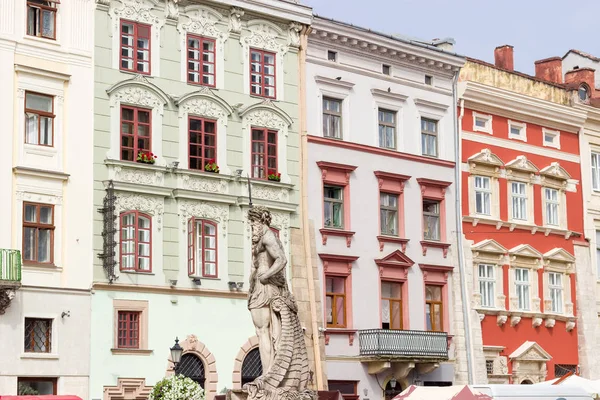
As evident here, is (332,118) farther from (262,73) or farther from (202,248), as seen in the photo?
(202,248)

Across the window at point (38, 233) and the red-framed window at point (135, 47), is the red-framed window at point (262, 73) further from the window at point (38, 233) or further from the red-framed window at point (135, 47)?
the window at point (38, 233)

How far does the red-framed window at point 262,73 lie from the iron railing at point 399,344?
26.6 ft

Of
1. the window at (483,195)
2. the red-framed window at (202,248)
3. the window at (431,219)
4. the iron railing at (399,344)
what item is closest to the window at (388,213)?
the window at (431,219)

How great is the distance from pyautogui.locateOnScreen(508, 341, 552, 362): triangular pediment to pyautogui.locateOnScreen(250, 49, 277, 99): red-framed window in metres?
13.6

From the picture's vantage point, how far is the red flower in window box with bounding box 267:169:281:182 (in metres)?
38.6

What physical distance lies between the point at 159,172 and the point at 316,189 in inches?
240

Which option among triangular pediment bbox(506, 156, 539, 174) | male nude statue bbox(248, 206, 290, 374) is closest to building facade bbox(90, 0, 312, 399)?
triangular pediment bbox(506, 156, 539, 174)

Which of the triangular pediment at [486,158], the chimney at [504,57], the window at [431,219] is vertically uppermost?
the chimney at [504,57]

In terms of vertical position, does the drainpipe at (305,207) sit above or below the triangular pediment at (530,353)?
above

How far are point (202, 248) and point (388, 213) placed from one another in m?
8.27

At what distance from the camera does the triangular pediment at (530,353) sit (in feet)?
149

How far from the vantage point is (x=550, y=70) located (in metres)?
52.3

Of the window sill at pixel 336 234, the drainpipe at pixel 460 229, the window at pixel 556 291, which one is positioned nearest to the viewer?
the window sill at pixel 336 234

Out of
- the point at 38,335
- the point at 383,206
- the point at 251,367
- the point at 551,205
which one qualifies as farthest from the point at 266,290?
the point at 551,205
